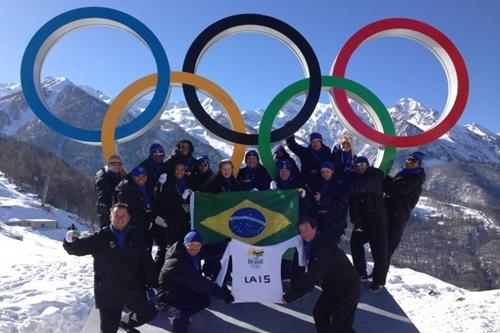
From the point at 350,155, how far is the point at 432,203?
204m

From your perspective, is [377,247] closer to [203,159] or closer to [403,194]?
[403,194]

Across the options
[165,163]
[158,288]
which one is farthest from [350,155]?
[158,288]

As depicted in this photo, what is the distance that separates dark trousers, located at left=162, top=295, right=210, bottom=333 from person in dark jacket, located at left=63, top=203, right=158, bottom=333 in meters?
0.34

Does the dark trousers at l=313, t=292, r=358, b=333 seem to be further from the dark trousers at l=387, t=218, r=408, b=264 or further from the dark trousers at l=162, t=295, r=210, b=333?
the dark trousers at l=387, t=218, r=408, b=264

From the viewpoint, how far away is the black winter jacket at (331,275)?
4879 millimetres

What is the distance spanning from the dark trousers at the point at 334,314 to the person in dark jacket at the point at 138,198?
2.89m

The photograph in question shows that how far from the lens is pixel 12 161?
93.3m

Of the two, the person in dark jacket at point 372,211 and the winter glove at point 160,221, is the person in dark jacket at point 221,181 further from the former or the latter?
the person in dark jacket at point 372,211

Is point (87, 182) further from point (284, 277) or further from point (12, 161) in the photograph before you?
point (284, 277)

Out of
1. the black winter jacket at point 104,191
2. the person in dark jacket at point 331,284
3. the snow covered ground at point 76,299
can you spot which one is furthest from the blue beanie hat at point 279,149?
the snow covered ground at point 76,299

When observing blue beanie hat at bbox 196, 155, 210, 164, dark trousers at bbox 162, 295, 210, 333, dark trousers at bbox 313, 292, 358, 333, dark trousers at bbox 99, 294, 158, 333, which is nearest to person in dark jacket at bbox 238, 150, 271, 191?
blue beanie hat at bbox 196, 155, 210, 164

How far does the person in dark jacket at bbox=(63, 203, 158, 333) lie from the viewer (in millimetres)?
4805

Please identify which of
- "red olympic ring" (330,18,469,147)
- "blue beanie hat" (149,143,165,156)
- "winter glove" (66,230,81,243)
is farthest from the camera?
"red olympic ring" (330,18,469,147)

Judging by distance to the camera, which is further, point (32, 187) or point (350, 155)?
point (32, 187)
